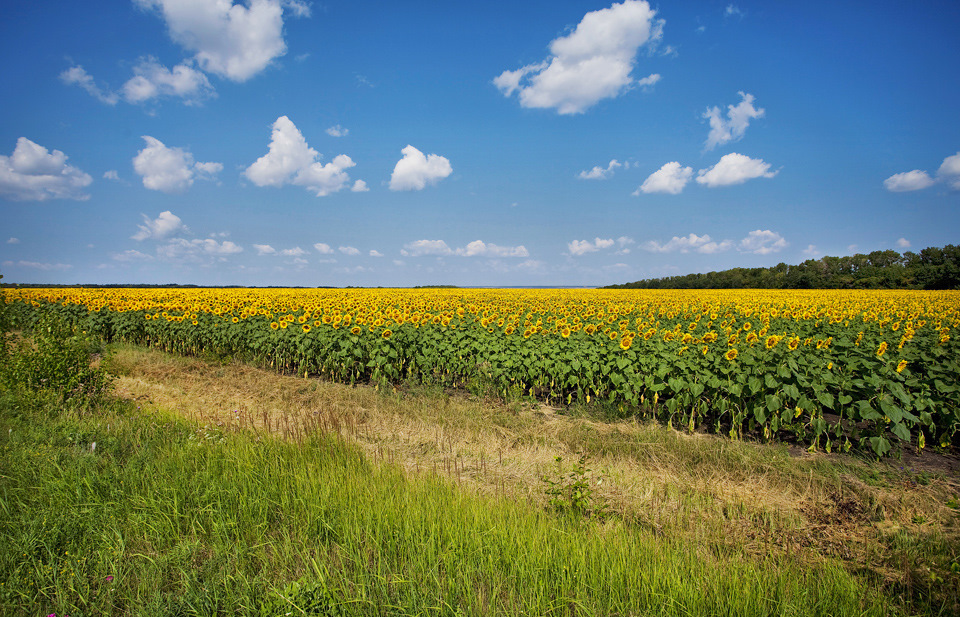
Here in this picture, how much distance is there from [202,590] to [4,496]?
2.60m

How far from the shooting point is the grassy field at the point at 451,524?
272 centimetres

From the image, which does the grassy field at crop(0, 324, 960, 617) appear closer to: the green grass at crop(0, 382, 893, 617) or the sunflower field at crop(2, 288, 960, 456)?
the green grass at crop(0, 382, 893, 617)

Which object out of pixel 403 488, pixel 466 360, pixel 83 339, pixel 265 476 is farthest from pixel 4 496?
pixel 466 360

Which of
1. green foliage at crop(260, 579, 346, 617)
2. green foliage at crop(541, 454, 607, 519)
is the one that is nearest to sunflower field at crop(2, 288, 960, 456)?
green foliage at crop(541, 454, 607, 519)

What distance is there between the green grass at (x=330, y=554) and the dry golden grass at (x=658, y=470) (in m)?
0.53

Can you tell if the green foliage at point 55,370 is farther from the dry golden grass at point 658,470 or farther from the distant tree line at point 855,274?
the distant tree line at point 855,274

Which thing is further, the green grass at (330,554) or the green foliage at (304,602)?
the green grass at (330,554)

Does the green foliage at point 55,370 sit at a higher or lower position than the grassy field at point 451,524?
higher

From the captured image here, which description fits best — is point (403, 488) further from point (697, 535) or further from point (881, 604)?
point (881, 604)

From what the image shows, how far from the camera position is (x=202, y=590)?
8.98 ft

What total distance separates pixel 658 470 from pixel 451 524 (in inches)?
120

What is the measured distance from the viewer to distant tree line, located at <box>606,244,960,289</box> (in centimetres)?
4712

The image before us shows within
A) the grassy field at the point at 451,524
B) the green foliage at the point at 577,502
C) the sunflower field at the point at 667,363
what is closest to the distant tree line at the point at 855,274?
the sunflower field at the point at 667,363

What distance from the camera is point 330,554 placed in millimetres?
3160
